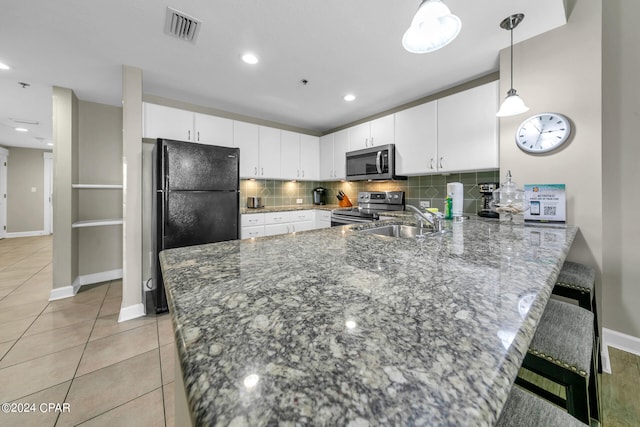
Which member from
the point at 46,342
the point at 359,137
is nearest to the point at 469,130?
the point at 359,137

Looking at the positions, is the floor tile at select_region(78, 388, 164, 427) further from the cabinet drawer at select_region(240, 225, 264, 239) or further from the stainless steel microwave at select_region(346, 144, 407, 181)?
the stainless steel microwave at select_region(346, 144, 407, 181)

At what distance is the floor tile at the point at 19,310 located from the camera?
2.22 metres

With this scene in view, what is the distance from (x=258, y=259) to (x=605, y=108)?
8.79ft

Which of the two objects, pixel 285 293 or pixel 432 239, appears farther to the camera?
pixel 432 239

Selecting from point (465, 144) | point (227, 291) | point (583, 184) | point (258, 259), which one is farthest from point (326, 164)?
point (227, 291)

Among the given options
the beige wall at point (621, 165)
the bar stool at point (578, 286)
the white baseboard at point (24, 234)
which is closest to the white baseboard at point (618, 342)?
the beige wall at point (621, 165)

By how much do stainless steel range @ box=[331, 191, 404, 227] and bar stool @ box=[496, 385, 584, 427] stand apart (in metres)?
2.48

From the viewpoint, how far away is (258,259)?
89 centimetres

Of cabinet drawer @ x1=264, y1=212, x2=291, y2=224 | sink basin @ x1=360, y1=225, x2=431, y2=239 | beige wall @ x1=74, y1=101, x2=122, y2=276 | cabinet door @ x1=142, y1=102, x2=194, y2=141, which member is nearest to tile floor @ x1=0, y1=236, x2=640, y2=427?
beige wall @ x1=74, y1=101, x2=122, y2=276

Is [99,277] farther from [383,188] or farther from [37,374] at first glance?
[383,188]

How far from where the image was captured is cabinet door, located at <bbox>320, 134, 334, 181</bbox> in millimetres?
4023

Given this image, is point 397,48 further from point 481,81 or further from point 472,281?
point 472,281

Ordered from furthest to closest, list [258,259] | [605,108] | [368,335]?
[605,108], [258,259], [368,335]

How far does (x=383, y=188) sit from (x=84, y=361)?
3.50 m
